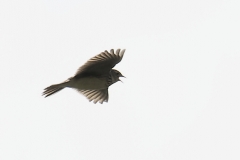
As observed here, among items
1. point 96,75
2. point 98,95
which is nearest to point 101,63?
Answer: point 96,75

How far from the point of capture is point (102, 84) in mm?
14453

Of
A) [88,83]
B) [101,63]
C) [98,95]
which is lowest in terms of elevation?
[88,83]

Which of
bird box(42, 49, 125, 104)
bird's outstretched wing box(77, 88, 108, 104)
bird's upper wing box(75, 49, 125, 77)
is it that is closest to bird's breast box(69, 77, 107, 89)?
bird box(42, 49, 125, 104)

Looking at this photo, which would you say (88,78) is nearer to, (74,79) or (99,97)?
(74,79)

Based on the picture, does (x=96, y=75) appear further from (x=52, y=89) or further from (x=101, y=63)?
(x=52, y=89)

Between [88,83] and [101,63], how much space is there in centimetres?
61

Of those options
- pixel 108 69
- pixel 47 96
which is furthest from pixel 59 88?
pixel 108 69

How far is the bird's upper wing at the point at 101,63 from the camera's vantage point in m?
13.7

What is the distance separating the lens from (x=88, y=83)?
14203 millimetres

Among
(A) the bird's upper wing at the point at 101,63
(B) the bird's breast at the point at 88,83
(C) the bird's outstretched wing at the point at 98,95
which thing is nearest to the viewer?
(A) the bird's upper wing at the point at 101,63

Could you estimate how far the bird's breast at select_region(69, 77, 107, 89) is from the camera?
555 inches

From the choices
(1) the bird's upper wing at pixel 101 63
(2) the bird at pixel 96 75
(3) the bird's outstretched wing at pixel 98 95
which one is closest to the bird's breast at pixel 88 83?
(2) the bird at pixel 96 75

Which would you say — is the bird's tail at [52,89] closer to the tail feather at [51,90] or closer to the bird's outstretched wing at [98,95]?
the tail feather at [51,90]

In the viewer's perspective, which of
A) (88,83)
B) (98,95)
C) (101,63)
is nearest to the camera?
(101,63)
